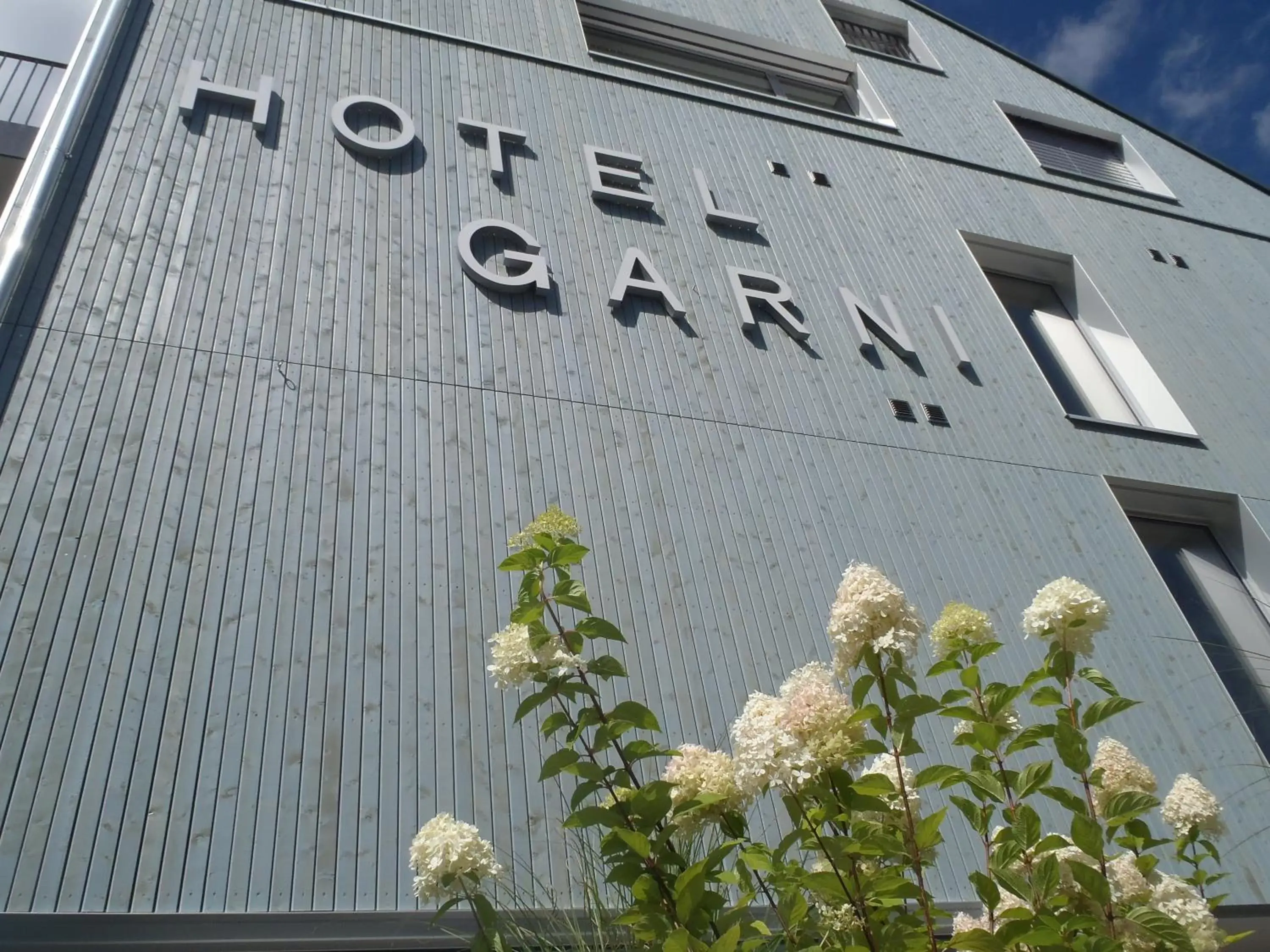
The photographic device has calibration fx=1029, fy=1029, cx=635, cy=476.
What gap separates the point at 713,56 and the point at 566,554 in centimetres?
1001

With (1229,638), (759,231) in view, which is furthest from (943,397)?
(1229,638)

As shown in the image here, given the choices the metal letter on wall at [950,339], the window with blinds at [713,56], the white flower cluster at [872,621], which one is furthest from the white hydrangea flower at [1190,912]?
the window with blinds at [713,56]

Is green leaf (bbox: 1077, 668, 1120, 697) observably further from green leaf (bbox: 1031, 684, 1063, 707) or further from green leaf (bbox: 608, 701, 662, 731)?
green leaf (bbox: 608, 701, 662, 731)

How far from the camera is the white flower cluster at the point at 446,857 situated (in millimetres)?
2340

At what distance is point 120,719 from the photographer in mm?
3986

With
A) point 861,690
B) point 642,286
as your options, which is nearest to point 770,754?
point 861,690

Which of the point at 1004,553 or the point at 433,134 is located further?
the point at 433,134

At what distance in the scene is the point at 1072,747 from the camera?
2.25 m

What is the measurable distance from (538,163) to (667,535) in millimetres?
3557

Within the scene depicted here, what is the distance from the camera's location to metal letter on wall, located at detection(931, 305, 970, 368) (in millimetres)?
8070

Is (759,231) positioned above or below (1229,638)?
above

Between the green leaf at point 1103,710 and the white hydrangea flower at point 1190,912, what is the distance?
1.26ft

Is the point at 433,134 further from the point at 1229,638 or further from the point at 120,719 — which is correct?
the point at 1229,638

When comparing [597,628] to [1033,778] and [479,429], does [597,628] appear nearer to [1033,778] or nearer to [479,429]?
[1033,778]
